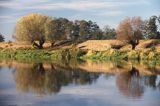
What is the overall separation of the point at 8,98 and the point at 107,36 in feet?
143

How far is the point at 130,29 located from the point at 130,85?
82.9 feet

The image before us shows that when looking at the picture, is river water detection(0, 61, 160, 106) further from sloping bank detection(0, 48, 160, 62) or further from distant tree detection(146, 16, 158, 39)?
distant tree detection(146, 16, 158, 39)

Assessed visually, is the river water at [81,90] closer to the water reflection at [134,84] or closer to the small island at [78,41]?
the water reflection at [134,84]

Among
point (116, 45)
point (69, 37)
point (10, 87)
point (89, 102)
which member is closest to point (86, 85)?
point (10, 87)

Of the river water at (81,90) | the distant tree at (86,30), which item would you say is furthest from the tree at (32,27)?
the river water at (81,90)

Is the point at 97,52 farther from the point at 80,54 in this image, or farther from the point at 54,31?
the point at 54,31

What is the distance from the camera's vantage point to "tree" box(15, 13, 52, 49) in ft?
149

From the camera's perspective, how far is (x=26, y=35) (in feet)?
150

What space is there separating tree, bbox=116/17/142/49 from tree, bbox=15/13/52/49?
29.3ft

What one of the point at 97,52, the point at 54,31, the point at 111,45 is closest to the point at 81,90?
the point at 97,52

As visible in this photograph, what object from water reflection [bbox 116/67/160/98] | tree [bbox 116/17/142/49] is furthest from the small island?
water reflection [bbox 116/67/160/98]

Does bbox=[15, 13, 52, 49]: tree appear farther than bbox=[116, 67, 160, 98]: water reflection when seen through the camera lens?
Yes

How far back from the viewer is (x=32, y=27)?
45750mm

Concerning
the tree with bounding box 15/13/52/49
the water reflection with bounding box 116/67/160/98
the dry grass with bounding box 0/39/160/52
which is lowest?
the dry grass with bounding box 0/39/160/52
